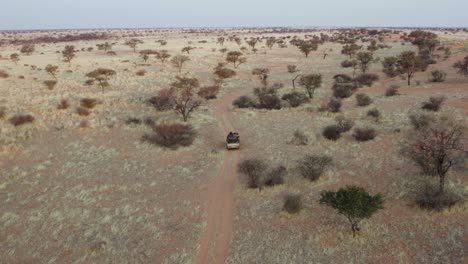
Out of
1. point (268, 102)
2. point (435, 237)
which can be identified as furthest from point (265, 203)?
point (268, 102)

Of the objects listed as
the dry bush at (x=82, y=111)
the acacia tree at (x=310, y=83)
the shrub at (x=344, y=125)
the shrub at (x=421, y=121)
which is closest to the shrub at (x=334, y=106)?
the shrub at (x=344, y=125)

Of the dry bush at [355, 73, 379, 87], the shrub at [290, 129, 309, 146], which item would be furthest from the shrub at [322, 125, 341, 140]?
the dry bush at [355, 73, 379, 87]

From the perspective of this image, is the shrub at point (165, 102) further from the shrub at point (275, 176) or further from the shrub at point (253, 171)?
the shrub at point (275, 176)

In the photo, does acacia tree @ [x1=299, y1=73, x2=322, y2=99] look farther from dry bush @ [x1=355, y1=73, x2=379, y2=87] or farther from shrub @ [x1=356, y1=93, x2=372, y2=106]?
dry bush @ [x1=355, y1=73, x2=379, y2=87]

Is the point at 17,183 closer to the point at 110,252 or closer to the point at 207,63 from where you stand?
the point at 110,252

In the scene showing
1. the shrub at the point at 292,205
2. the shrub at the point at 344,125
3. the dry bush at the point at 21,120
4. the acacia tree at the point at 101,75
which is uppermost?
the acacia tree at the point at 101,75

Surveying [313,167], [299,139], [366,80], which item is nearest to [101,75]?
[299,139]
